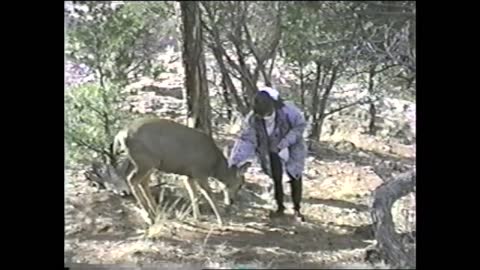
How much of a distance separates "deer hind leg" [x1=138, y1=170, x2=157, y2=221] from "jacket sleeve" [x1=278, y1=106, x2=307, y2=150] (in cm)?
24

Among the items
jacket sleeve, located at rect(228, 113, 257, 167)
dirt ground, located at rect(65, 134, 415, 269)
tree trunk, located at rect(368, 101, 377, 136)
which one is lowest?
dirt ground, located at rect(65, 134, 415, 269)

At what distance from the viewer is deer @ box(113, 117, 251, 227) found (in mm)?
1344

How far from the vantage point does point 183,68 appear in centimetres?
134

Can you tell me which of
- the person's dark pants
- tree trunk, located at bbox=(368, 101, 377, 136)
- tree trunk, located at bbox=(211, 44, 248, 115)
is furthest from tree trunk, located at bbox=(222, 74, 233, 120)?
tree trunk, located at bbox=(368, 101, 377, 136)

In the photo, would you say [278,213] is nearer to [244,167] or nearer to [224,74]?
[244,167]

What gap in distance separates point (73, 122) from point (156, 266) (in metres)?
0.29

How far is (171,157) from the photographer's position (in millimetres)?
1354

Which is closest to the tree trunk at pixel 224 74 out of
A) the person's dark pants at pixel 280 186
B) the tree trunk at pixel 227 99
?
the tree trunk at pixel 227 99

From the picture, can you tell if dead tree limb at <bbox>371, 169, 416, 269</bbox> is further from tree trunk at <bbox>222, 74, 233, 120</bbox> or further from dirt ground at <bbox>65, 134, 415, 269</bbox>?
tree trunk at <bbox>222, 74, 233, 120</bbox>

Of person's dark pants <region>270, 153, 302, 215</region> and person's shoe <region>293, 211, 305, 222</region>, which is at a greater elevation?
person's dark pants <region>270, 153, 302, 215</region>

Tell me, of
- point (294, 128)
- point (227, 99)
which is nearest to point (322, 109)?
point (294, 128)

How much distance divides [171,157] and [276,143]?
7.3 inches
